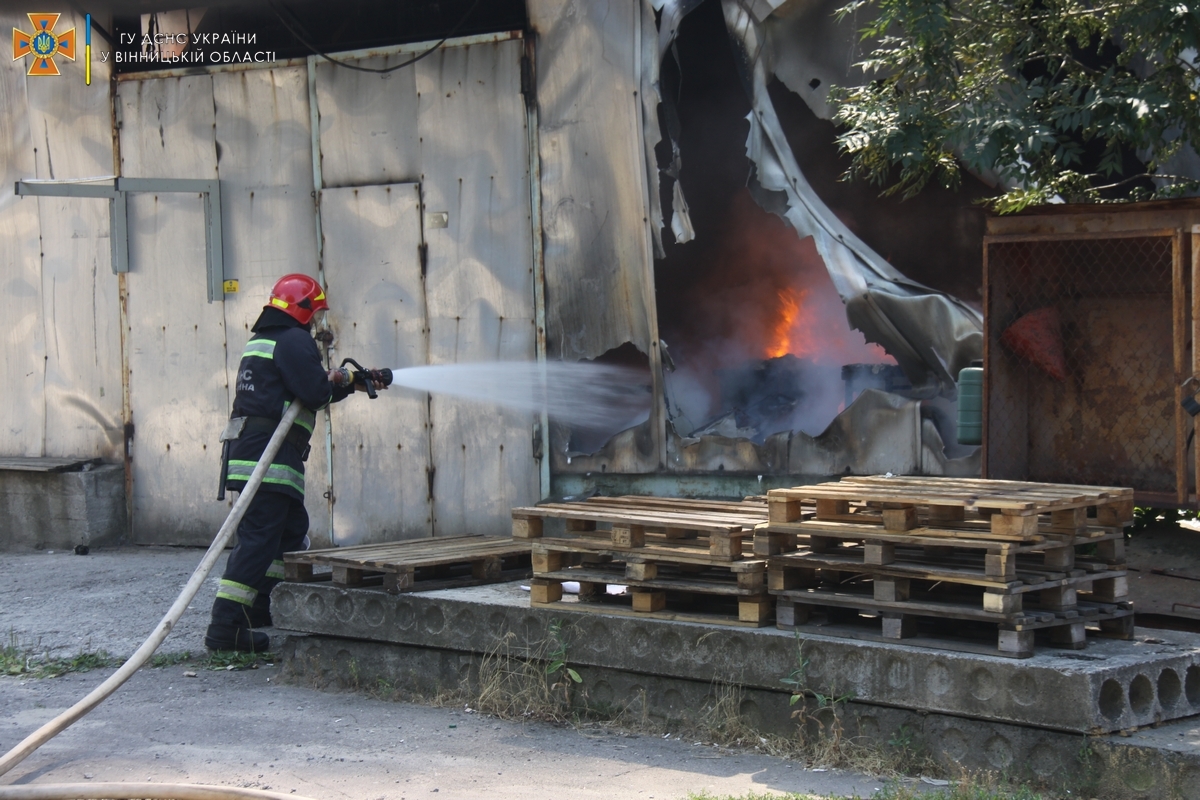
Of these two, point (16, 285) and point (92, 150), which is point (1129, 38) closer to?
point (92, 150)

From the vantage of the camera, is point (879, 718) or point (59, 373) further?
point (59, 373)

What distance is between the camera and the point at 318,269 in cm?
1056

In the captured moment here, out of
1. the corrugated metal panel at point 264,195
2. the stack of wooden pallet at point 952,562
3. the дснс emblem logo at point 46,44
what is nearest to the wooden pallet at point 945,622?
the stack of wooden pallet at point 952,562

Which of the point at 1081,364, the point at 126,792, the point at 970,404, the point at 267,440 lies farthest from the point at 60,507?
the point at 1081,364

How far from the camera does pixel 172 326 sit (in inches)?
435

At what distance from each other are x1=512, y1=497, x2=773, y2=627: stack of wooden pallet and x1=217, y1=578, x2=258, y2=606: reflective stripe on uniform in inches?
78.3

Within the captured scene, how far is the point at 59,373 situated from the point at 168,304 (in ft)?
4.28

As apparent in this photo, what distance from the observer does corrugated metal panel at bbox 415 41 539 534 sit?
9906 mm

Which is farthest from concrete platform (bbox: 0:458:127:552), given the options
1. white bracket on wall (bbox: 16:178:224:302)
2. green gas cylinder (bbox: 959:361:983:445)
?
green gas cylinder (bbox: 959:361:983:445)

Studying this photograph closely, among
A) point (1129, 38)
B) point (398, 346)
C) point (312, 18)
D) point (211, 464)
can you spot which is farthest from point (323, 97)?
point (1129, 38)

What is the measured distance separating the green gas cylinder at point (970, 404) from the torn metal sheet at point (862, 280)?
433mm

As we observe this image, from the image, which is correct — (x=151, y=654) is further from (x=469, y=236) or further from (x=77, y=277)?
(x=77, y=277)

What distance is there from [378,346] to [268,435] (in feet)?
8.76

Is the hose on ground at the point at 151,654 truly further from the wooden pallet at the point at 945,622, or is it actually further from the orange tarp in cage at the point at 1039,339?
the orange tarp in cage at the point at 1039,339
